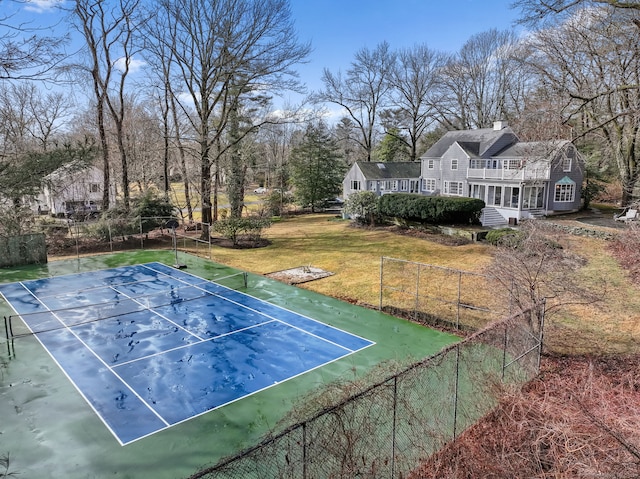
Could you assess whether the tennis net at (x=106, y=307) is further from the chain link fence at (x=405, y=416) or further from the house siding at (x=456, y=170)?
the house siding at (x=456, y=170)

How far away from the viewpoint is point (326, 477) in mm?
5695

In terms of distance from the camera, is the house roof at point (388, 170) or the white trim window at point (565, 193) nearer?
the white trim window at point (565, 193)

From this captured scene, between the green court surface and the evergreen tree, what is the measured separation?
29.9 meters

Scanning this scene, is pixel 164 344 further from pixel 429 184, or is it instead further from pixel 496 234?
pixel 429 184

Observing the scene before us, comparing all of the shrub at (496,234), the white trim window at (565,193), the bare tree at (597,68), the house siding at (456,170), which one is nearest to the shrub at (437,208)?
the shrub at (496,234)

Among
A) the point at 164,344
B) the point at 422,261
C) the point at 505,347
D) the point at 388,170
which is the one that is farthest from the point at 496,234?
the point at 388,170

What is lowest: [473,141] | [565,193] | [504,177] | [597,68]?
[565,193]

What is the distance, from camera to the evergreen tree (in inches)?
1652

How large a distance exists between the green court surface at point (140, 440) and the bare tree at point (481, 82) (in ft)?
129

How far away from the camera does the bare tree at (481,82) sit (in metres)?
43.7

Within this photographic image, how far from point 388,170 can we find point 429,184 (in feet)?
13.1

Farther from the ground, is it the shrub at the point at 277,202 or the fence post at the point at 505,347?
the shrub at the point at 277,202

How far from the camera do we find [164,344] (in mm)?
11688

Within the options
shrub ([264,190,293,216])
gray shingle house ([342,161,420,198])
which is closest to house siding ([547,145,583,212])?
gray shingle house ([342,161,420,198])
